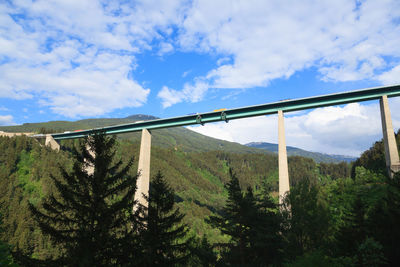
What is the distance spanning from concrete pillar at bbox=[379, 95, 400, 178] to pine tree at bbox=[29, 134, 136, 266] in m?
35.2

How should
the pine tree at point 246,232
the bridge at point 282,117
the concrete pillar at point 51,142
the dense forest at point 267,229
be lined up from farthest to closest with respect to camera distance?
the concrete pillar at point 51,142
the bridge at point 282,117
the pine tree at point 246,232
the dense forest at point 267,229

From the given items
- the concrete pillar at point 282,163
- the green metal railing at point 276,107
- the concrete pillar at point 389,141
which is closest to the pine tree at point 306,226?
the concrete pillar at point 282,163

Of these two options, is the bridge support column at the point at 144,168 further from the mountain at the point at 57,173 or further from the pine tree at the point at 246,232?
the pine tree at the point at 246,232

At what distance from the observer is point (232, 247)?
18.3m

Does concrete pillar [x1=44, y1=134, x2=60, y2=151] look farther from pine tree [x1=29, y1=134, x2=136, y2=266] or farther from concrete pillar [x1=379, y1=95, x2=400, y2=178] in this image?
concrete pillar [x1=379, y1=95, x2=400, y2=178]

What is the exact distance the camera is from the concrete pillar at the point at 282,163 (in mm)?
38656

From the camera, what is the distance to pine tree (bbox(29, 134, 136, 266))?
33.1 feet

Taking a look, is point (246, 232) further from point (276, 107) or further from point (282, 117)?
point (276, 107)

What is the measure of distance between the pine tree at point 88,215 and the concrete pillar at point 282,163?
28.7 m

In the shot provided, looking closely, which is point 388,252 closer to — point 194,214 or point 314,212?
point 314,212

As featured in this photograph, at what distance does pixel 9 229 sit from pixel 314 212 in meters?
53.7

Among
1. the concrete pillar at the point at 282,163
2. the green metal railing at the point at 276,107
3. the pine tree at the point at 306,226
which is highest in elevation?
the green metal railing at the point at 276,107

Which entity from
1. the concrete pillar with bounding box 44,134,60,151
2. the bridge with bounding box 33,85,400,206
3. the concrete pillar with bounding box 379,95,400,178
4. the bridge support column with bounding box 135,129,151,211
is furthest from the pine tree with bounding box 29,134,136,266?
the concrete pillar with bounding box 44,134,60,151

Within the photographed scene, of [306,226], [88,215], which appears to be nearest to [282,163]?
[306,226]
